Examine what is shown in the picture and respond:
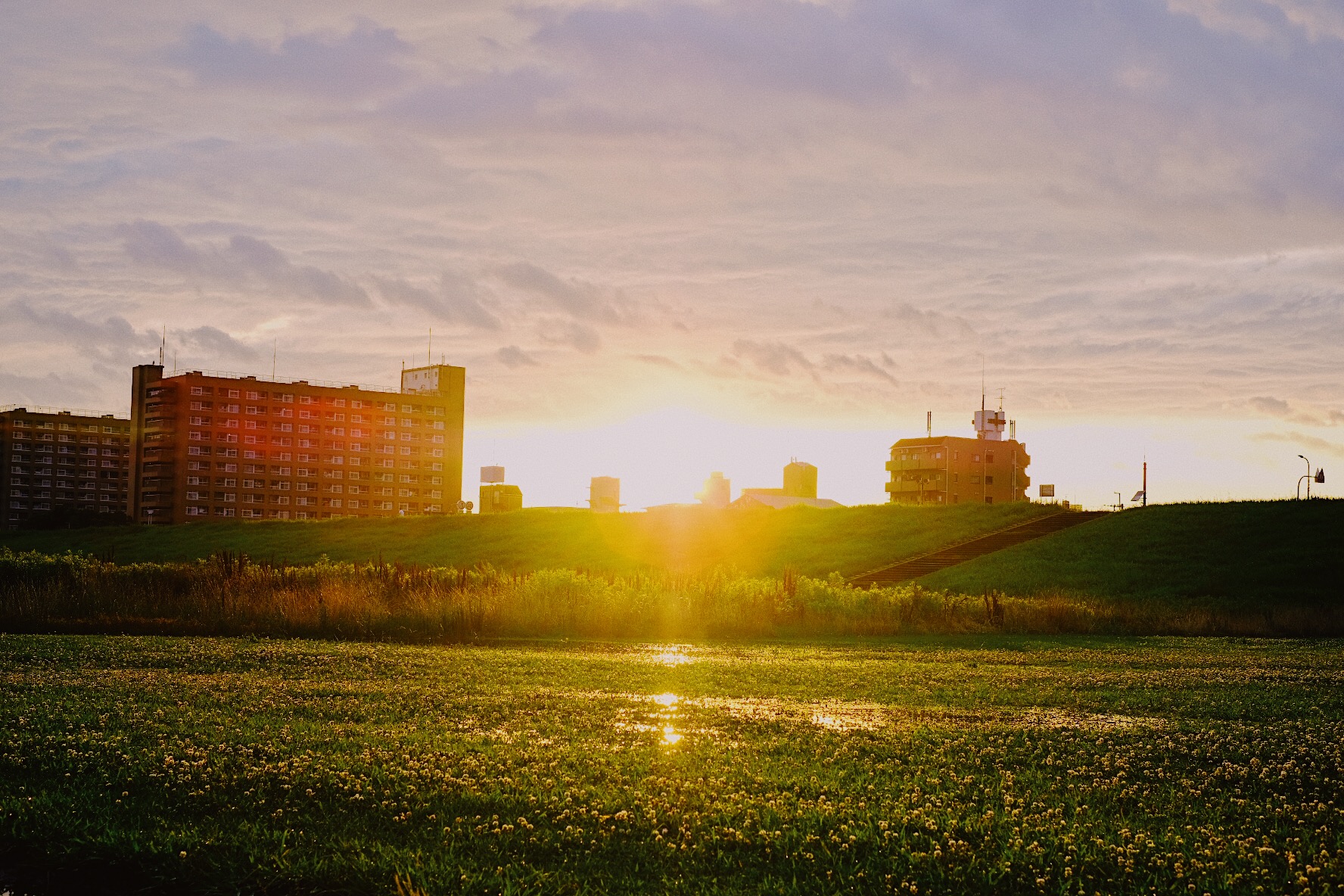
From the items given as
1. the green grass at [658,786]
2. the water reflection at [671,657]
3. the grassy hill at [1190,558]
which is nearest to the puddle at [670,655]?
the water reflection at [671,657]

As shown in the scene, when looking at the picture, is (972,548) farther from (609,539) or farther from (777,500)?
(777,500)

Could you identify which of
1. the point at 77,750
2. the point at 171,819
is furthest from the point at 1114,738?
the point at 77,750

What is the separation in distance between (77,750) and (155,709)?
103 inches

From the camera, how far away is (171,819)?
812cm

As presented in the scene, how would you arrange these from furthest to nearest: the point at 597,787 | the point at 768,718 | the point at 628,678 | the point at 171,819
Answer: the point at 628,678 < the point at 768,718 < the point at 597,787 < the point at 171,819

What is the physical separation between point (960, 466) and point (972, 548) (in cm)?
7824

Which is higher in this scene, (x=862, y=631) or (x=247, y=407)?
(x=247, y=407)

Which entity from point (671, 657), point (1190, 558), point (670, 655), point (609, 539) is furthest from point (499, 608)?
point (609, 539)

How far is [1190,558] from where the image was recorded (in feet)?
222

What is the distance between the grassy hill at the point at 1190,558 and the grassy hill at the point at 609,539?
868cm

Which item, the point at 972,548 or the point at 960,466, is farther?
the point at 960,466

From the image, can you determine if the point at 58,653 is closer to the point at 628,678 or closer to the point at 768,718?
the point at 628,678

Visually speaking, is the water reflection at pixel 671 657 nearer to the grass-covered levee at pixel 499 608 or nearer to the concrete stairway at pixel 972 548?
the grass-covered levee at pixel 499 608

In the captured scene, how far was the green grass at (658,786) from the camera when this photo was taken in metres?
7.20
